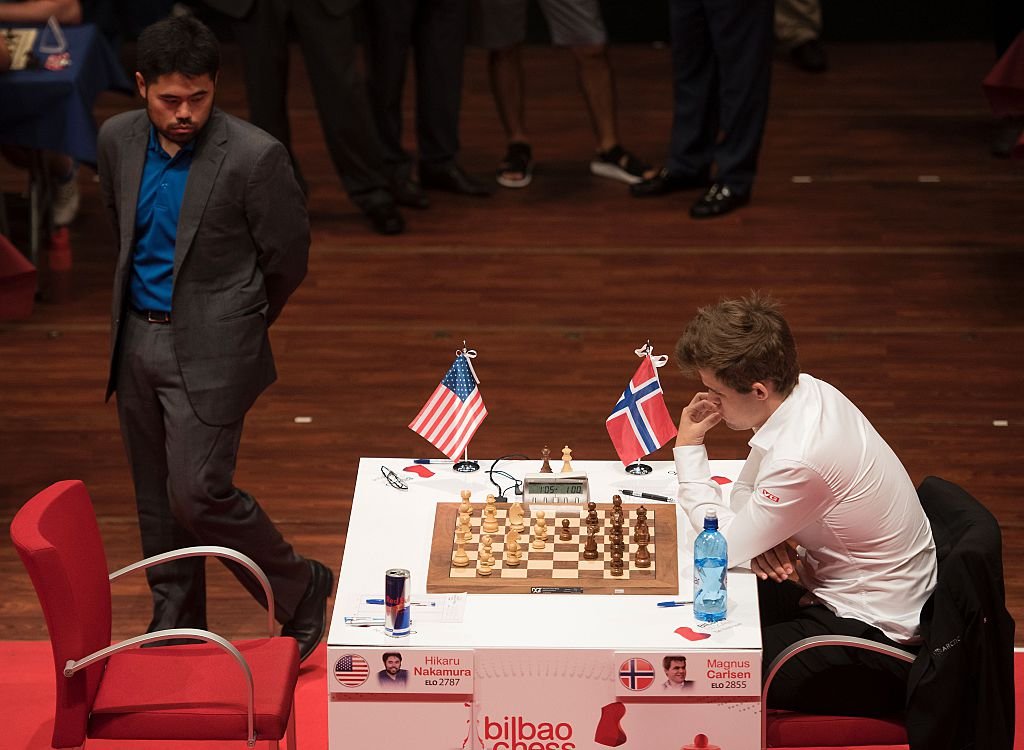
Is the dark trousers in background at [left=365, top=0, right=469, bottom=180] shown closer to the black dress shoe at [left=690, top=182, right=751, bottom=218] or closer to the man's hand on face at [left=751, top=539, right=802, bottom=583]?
the black dress shoe at [left=690, top=182, right=751, bottom=218]

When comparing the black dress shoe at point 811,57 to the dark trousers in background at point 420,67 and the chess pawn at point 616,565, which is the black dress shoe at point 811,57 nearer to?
the dark trousers in background at point 420,67

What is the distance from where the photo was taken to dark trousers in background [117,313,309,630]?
4266 millimetres

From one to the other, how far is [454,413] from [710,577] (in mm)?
1026

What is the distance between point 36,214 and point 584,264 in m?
2.56

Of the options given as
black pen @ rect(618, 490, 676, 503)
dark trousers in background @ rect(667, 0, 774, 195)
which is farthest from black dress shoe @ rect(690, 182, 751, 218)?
black pen @ rect(618, 490, 676, 503)

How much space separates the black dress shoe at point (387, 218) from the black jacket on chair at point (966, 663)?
15.4 feet

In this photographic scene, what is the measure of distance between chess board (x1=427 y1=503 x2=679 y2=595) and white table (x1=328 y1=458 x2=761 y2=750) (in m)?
0.07

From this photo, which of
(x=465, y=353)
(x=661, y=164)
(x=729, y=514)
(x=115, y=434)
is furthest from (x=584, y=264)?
(x=729, y=514)

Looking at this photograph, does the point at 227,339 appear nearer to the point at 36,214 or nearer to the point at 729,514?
the point at 729,514

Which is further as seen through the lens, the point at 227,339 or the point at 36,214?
the point at 36,214

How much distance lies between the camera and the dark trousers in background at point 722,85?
7.55 m

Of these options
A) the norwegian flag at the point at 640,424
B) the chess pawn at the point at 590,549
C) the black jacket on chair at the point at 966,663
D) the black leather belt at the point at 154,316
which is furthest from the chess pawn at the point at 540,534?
the black leather belt at the point at 154,316

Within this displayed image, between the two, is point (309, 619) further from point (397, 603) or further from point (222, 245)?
point (397, 603)

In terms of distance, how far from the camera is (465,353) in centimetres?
Answer: 421
